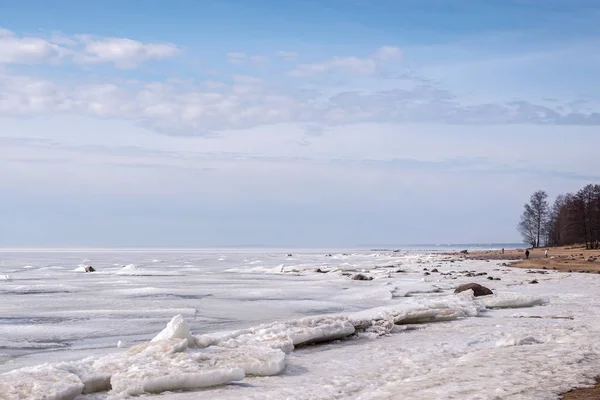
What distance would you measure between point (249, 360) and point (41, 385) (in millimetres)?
3272

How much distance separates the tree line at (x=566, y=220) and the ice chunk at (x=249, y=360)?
249 feet

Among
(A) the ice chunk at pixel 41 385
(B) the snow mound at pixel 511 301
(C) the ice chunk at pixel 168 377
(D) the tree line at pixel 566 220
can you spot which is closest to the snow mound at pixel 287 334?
(C) the ice chunk at pixel 168 377

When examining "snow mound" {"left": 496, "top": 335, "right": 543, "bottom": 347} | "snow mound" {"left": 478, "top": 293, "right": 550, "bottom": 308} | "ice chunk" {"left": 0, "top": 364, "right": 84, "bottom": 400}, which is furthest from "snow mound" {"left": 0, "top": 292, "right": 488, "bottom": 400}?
"snow mound" {"left": 478, "top": 293, "right": 550, "bottom": 308}

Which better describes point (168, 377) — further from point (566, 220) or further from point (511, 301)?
point (566, 220)

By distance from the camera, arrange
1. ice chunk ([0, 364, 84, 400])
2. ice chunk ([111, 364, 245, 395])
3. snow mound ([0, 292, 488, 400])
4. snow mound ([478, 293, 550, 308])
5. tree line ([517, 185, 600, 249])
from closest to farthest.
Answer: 1. ice chunk ([0, 364, 84, 400])
2. snow mound ([0, 292, 488, 400])
3. ice chunk ([111, 364, 245, 395])
4. snow mound ([478, 293, 550, 308])
5. tree line ([517, 185, 600, 249])

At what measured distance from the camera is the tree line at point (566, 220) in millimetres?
82500

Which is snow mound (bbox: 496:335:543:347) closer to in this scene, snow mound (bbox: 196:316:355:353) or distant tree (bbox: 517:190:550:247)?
snow mound (bbox: 196:316:355:353)

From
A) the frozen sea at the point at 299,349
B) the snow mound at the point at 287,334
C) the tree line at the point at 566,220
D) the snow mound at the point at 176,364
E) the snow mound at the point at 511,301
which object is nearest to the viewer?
the snow mound at the point at 176,364

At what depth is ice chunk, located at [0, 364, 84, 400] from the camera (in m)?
8.06

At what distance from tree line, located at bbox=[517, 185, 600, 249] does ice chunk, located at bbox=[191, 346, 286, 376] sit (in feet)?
249

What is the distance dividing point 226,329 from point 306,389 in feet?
23.5

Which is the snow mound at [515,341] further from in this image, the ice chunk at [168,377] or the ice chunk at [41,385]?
the ice chunk at [41,385]

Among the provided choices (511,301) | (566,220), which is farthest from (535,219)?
(511,301)

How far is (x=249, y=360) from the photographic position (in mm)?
10414
